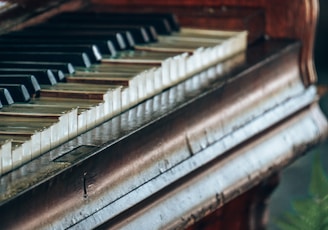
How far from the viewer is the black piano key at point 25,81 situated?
2109mm

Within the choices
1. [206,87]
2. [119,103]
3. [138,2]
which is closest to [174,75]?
[206,87]

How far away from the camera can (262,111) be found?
8.48 feet

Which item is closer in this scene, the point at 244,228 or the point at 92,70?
the point at 92,70

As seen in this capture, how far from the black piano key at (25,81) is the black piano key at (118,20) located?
58cm

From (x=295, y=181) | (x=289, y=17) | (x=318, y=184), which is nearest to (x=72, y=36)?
(x=289, y=17)

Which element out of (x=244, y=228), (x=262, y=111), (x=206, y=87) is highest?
(x=206, y=87)

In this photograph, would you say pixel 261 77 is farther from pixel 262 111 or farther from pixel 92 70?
pixel 92 70

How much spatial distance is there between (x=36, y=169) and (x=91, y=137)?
0.22 metres

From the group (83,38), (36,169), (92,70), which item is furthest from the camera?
(83,38)

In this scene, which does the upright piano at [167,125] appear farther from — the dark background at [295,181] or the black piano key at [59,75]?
the dark background at [295,181]

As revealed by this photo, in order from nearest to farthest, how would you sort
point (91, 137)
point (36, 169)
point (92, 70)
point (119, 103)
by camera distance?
1. point (36, 169)
2. point (91, 137)
3. point (119, 103)
4. point (92, 70)

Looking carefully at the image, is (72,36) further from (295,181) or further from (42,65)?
(295,181)

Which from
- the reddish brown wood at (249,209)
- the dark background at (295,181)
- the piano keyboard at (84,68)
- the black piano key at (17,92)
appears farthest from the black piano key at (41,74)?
the dark background at (295,181)

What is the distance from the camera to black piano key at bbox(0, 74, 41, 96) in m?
2.11
